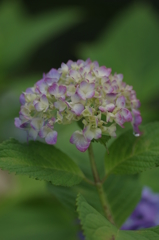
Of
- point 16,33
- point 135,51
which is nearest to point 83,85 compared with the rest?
point 135,51

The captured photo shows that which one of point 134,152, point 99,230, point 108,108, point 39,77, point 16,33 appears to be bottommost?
point 99,230

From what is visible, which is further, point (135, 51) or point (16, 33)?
point (16, 33)

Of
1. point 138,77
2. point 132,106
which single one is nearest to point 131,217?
point 132,106

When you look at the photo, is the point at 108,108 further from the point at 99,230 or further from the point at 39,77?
the point at 39,77

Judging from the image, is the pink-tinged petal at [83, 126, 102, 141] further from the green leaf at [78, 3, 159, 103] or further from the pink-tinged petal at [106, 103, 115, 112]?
the green leaf at [78, 3, 159, 103]

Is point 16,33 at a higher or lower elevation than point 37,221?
higher

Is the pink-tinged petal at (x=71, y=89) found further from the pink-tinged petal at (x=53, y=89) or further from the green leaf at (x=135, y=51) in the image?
the green leaf at (x=135, y=51)

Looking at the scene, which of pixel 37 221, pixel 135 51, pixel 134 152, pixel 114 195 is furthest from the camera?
pixel 135 51

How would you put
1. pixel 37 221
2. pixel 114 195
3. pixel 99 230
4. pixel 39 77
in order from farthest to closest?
pixel 39 77
pixel 37 221
pixel 114 195
pixel 99 230
